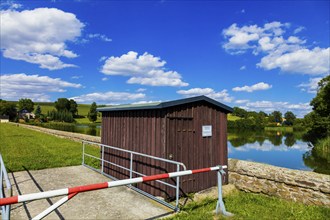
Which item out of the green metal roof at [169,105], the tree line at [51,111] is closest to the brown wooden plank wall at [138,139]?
the green metal roof at [169,105]

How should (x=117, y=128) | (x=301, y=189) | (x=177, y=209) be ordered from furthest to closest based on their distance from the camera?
1. (x=117, y=128)
2. (x=301, y=189)
3. (x=177, y=209)

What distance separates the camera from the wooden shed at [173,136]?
6.57 m

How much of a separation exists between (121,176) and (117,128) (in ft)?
5.54

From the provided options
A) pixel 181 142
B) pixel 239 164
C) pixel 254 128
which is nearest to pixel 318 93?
pixel 239 164

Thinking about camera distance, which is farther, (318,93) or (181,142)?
(318,93)

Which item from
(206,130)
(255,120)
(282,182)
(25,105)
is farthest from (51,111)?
(282,182)

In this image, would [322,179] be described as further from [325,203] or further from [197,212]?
[197,212]

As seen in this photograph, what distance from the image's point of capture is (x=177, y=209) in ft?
16.9

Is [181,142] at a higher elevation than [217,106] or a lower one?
lower

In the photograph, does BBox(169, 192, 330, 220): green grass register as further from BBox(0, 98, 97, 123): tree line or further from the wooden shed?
BBox(0, 98, 97, 123): tree line

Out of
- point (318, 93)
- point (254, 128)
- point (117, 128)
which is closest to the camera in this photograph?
point (117, 128)

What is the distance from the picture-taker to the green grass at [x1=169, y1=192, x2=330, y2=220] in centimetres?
516

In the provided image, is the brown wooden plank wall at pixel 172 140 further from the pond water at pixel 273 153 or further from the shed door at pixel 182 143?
the pond water at pixel 273 153

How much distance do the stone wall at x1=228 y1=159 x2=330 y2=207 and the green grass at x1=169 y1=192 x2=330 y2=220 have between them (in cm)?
26
